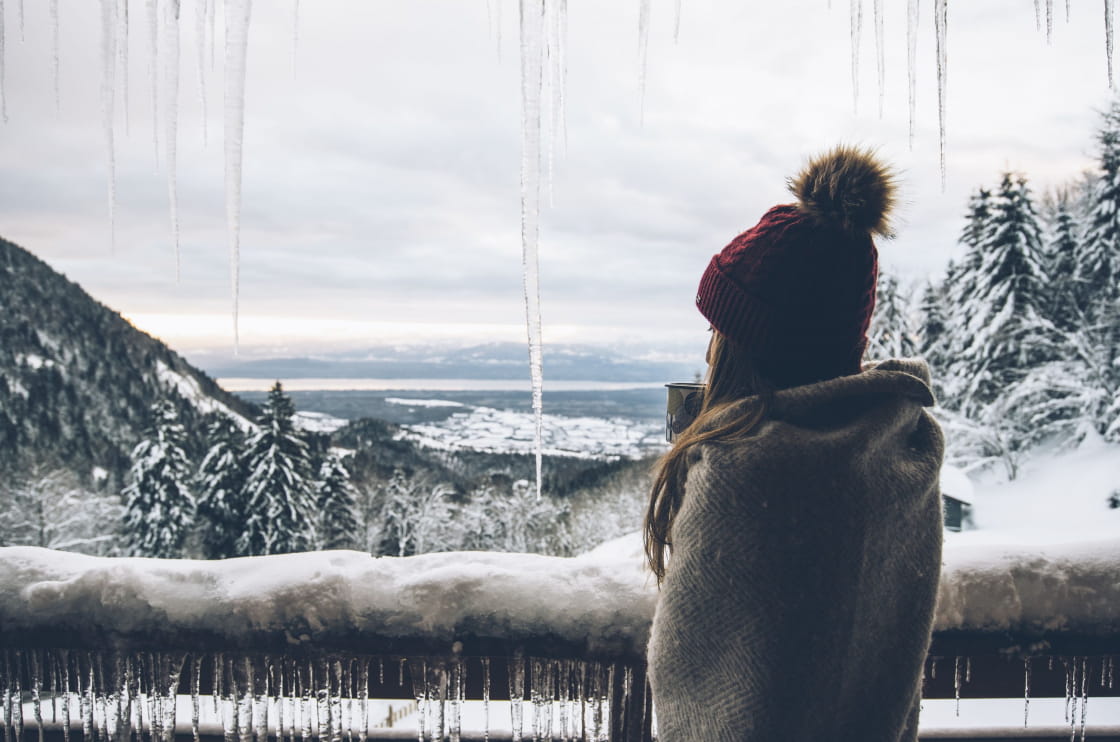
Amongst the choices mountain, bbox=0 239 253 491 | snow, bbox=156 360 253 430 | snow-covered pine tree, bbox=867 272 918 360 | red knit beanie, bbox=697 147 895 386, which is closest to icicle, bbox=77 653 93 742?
red knit beanie, bbox=697 147 895 386

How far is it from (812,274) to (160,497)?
29064 mm

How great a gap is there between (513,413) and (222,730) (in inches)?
2662

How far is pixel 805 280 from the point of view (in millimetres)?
957

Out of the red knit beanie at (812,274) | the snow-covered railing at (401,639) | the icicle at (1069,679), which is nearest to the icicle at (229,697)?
the snow-covered railing at (401,639)

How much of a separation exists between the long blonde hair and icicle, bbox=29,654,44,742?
4.12 ft

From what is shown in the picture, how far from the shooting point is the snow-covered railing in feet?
4.09

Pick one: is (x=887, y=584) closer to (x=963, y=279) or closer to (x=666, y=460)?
(x=666, y=460)

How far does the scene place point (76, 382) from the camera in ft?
187

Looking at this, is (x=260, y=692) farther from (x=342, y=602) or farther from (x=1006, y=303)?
(x=1006, y=303)

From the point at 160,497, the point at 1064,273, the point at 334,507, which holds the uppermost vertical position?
the point at 1064,273

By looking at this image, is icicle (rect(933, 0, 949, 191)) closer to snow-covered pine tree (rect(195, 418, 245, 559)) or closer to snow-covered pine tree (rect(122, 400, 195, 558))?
snow-covered pine tree (rect(195, 418, 245, 559))

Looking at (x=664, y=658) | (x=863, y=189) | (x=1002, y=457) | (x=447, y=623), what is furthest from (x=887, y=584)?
(x=1002, y=457)

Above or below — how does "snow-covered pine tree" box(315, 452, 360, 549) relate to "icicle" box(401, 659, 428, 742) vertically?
below

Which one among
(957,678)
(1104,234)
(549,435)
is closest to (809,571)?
(957,678)
